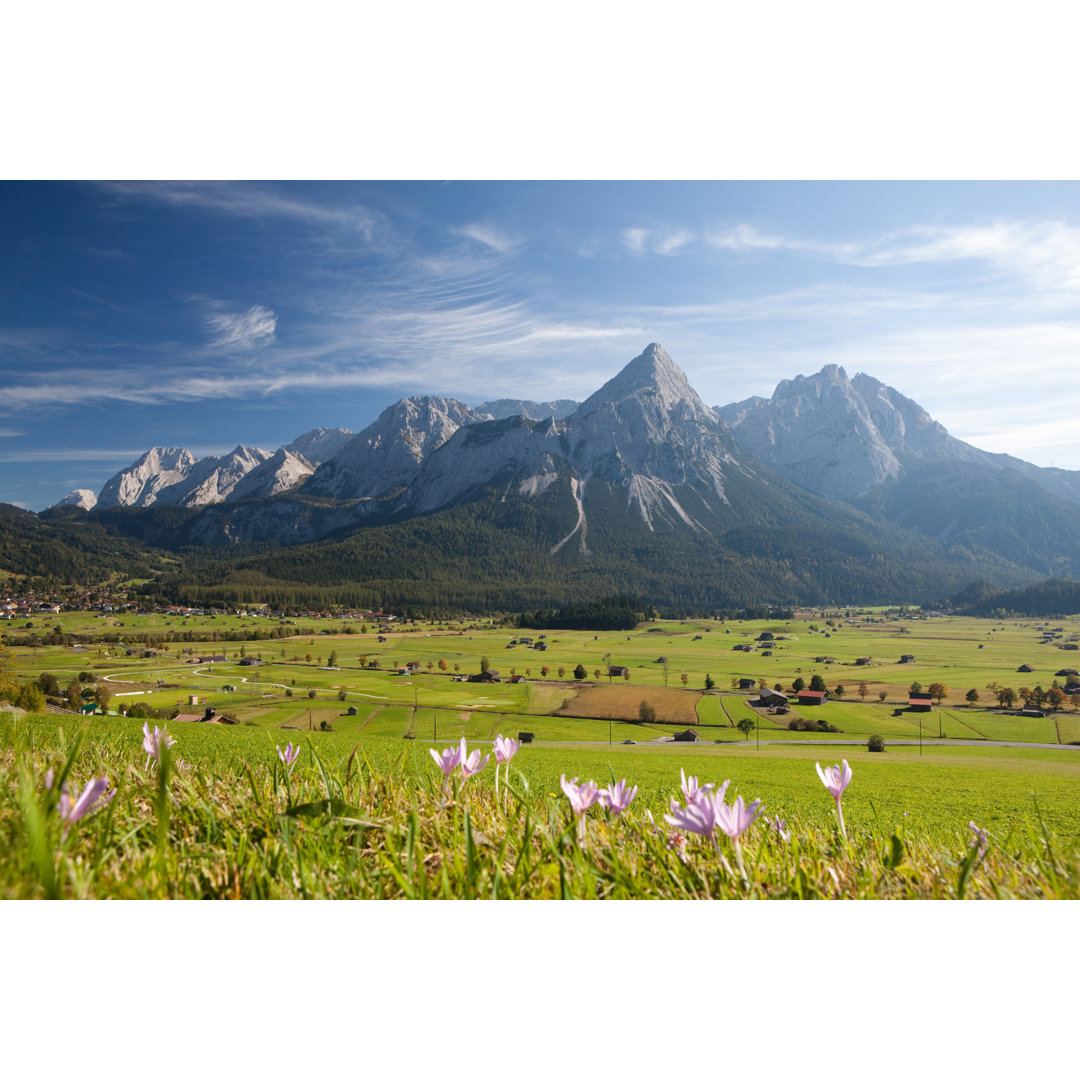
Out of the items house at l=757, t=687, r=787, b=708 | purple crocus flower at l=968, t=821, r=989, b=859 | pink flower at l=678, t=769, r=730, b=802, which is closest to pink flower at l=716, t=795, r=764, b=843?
pink flower at l=678, t=769, r=730, b=802

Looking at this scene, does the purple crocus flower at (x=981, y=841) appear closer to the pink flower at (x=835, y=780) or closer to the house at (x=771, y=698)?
the pink flower at (x=835, y=780)

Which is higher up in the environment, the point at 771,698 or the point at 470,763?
the point at 470,763

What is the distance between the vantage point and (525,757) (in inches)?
551

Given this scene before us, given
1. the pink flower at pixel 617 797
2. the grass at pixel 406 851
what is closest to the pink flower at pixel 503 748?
the grass at pixel 406 851

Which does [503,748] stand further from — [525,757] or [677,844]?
[525,757]

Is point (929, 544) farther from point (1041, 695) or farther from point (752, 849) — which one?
point (752, 849)

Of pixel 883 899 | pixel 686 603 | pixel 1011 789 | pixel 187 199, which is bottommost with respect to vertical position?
pixel 686 603

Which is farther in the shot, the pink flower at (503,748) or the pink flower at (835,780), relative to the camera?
the pink flower at (503,748)

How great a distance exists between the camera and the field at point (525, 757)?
125cm

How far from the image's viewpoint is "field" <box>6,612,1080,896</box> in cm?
125

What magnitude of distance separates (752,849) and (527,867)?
72 centimetres

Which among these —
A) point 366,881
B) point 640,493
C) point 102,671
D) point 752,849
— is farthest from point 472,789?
point 640,493

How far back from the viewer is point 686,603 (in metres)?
133

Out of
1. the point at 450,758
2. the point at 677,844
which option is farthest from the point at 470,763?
the point at 677,844
